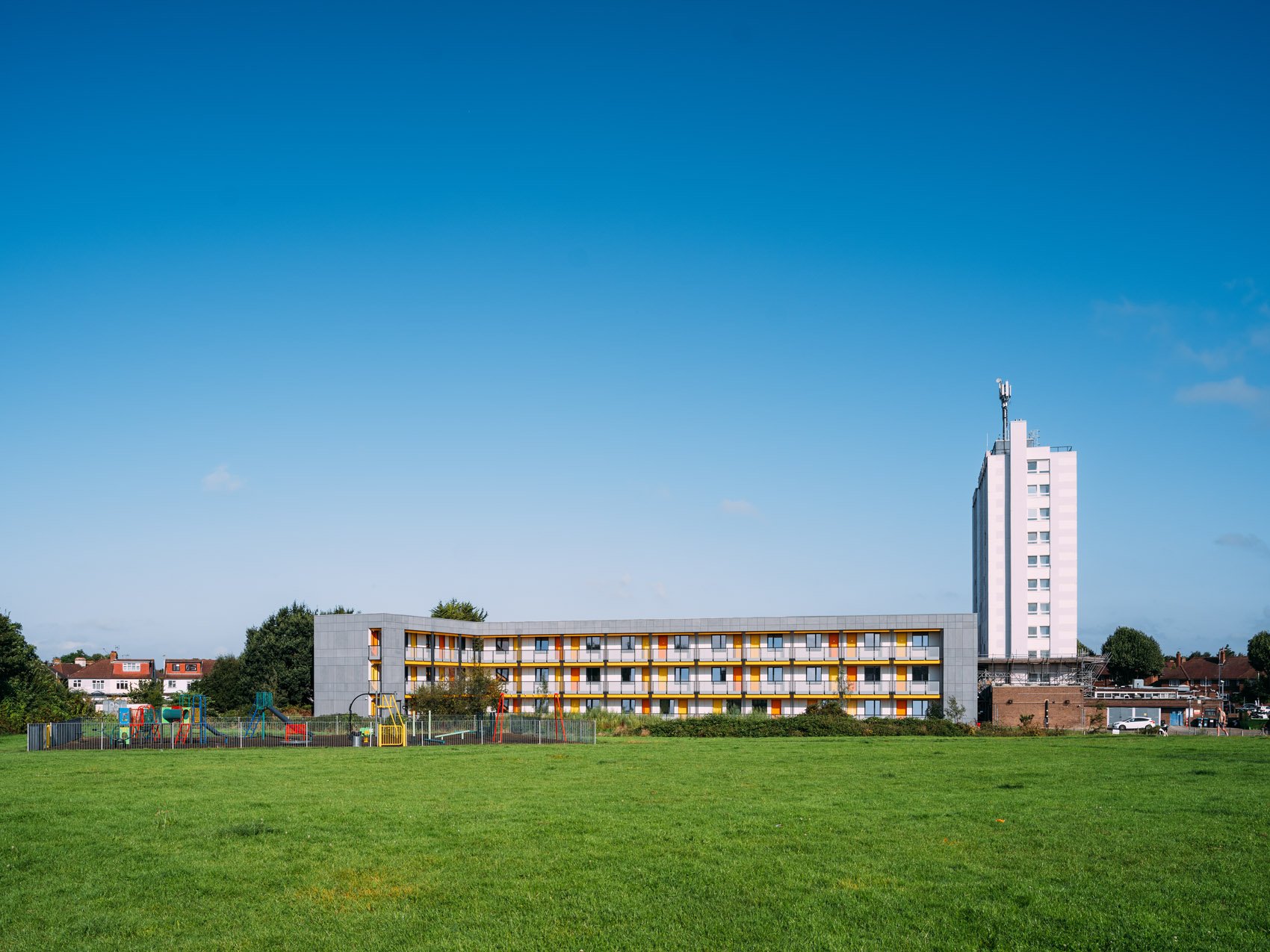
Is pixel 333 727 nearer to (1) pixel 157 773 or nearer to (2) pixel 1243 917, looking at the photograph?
(1) pixel 157 773

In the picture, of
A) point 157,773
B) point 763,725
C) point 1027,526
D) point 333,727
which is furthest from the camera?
point 1027,526

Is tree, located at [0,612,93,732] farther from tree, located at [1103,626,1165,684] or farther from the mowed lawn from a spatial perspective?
tree, located at [1103,626,1165,684]

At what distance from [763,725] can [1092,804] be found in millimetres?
41805

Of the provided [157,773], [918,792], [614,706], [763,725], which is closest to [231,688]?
[614,706]

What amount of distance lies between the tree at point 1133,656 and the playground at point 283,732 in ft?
350

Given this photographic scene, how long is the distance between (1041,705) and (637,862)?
251 ft

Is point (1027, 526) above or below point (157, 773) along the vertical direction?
above

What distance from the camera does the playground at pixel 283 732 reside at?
51156mm

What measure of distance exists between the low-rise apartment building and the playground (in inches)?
712

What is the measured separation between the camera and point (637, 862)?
56.2ft

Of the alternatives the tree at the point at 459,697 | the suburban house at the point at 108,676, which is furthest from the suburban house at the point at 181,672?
the tree at the point at 459,697

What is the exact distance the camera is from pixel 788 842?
18625 mm

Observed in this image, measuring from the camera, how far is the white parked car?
8388 cm

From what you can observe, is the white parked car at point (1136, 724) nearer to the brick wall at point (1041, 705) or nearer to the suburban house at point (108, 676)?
the brick wall at point (1041, 705)
